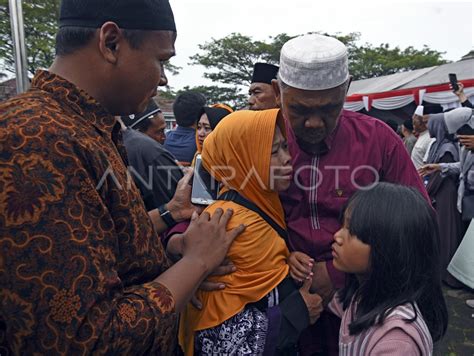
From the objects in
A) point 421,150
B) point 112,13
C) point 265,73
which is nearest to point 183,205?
point 112,13

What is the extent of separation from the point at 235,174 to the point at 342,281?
651 mm

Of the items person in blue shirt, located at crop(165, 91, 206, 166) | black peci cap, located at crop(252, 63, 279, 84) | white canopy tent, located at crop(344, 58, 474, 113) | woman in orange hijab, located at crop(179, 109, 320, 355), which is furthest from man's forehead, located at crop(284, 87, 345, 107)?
white canopy tent, located at crop(344, 58, 474, 113)

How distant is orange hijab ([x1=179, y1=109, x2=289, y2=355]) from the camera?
4.59ft

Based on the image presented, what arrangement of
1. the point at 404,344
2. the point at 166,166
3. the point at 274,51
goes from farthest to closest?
the point at 274,51 → the point at 166,166 → the point at 404,344

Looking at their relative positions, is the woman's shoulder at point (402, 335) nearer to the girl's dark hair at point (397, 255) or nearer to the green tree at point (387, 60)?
the girl's dark hair at point (397, 255)

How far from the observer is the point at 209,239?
4.28 ft

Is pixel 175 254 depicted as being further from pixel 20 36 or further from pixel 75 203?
pixel 20 36

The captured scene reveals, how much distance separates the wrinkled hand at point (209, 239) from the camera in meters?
1.22

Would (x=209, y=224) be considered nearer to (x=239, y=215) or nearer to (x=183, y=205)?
(x=239, y=215)

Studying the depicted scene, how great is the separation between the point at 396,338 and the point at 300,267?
0.42m

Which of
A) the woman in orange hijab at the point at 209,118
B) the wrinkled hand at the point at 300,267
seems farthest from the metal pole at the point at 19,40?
the wrinkled hand at the point at 300,267

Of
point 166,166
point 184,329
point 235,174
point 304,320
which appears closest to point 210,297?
point 184,329

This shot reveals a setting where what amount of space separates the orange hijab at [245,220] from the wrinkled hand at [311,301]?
122 mm

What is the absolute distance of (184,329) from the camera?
150cm
